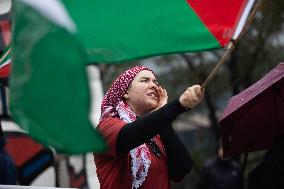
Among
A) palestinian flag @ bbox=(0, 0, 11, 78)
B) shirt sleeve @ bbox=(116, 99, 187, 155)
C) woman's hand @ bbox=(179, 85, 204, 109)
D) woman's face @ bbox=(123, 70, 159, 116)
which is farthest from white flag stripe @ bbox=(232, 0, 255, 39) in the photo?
palestinian flag @ bbox=(0, 0, 11, 78)

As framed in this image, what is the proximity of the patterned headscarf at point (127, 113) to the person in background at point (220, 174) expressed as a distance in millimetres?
4396

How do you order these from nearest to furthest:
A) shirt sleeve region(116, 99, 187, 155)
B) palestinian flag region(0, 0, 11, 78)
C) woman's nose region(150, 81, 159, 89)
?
shirt sleeve region(116, 99, 187, 155) < woman's nose region(150, 81, 159, 89) < palestinian flag region(0, 0, 11, 78)

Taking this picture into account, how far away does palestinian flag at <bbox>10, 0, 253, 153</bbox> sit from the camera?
9.46 ft

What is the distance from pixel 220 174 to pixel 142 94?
4.59 meters

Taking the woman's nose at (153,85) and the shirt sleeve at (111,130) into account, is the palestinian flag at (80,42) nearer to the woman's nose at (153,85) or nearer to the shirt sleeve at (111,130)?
the shirt sleeve at (111,130)

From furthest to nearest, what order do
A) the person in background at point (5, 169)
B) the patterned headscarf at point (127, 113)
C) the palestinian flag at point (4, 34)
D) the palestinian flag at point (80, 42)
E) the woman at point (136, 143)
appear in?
1. the person in background at point (5, 169)
2. the palestinian flag at point (4, 34)
3. the patterned headscarf at point (127, 113)
4. the woman at point (136, 143)
5. the palestinian flag at point (80, 42)

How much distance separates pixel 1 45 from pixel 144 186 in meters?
1.52

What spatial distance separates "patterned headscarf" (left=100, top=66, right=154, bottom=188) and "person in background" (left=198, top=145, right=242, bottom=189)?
14.4 ft

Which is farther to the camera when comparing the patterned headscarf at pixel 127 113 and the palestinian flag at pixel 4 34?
the palestinian flag at pixel 4 34

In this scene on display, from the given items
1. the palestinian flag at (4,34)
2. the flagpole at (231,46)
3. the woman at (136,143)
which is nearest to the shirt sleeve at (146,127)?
the woman at (136,143)

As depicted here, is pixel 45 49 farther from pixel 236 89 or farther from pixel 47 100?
pixel 236 89

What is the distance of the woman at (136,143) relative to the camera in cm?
340

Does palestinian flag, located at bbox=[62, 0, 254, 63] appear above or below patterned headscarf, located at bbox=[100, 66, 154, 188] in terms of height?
above

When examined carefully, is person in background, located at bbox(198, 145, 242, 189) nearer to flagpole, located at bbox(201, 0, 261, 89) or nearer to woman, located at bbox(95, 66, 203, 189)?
woman, located at bbox(95, 66, 203, 189)
